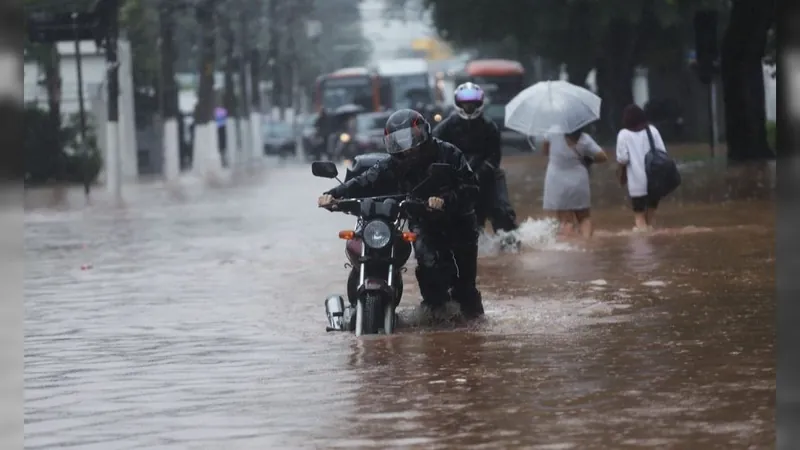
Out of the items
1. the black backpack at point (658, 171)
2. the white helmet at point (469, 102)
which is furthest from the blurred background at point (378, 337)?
the white helmet at point (469, 102)

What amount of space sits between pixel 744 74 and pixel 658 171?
1741cm

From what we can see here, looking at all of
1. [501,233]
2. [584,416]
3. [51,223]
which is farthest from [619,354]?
[51,223]

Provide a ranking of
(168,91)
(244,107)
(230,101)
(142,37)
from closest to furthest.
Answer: (168,91) → (142,37) → (230,101) → (244,107)

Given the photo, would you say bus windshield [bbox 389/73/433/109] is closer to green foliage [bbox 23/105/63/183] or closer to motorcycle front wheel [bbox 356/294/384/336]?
green foliage [bbox 23/105/63/183]

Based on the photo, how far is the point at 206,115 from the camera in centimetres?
5447

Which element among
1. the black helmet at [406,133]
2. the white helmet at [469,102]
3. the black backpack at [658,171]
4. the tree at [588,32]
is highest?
the tree at [588,32]

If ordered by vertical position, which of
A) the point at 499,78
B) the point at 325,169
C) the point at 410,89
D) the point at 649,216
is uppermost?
the point at 499,78

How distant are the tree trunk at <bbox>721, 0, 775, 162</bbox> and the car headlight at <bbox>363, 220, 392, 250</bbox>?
24566 millimetres

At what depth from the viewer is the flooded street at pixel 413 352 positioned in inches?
336

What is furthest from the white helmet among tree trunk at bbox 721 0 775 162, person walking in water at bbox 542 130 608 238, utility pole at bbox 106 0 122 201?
utility pole at bbox 106 0 122 201

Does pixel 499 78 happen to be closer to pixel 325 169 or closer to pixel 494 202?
pixel 494 202

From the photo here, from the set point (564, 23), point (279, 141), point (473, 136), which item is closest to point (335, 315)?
point (473, 136)

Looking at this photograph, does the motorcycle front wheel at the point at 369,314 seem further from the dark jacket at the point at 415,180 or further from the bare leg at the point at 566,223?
the bare leg at the point at 566,223

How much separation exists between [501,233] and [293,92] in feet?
274
